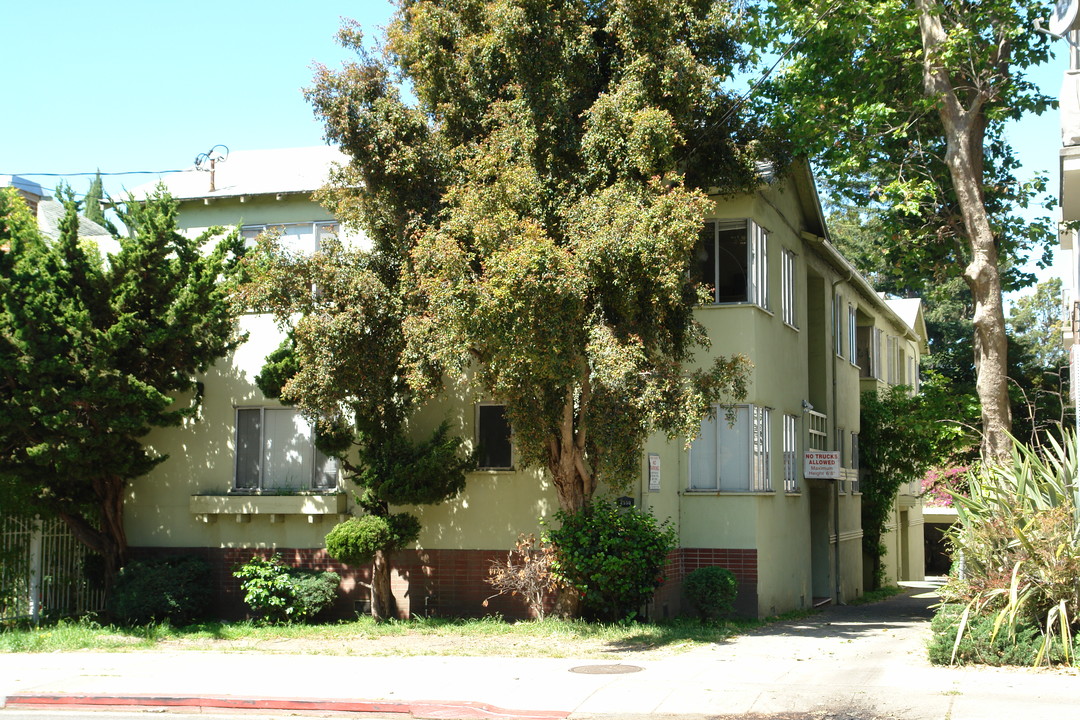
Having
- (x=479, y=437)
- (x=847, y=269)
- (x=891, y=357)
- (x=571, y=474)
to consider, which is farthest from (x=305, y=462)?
(x=891, y=357)

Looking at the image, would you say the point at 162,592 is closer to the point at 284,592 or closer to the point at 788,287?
the point at 284,592

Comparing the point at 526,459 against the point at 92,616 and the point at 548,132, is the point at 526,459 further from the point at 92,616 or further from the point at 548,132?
the point at 92,616

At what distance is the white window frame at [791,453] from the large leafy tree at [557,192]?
4225 mm

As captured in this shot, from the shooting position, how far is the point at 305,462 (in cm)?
1900

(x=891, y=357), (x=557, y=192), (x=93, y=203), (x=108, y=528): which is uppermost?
(x=93, y=203)

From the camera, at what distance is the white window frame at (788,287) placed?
2116 centimetres

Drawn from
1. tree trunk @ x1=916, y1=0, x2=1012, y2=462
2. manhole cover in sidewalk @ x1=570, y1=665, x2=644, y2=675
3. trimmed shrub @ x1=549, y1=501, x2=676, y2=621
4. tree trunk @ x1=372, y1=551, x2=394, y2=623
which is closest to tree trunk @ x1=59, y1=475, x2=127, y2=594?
tree trunk @ x1=372, y1=551, x2=394, y2=623

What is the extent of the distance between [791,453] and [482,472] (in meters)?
6.76

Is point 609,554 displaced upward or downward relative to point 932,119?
downward

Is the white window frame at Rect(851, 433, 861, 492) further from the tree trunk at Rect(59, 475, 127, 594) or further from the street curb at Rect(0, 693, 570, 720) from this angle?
the street curb at Rect(0, 693, 570, 720)

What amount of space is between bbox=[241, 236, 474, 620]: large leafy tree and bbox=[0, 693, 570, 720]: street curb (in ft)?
17.9

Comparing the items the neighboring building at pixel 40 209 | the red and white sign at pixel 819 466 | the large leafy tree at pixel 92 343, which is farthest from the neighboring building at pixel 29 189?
the red and white sign at pixel 819 466

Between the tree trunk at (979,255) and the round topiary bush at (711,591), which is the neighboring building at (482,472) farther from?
the tree trunk at (979,255)

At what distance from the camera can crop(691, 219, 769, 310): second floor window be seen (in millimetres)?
18812
